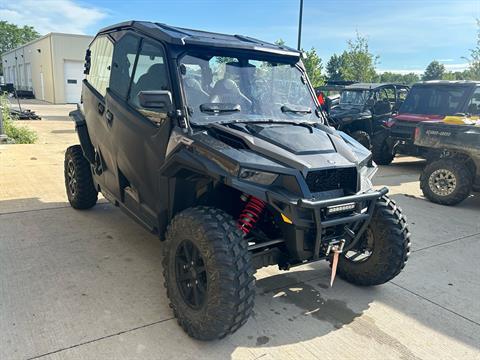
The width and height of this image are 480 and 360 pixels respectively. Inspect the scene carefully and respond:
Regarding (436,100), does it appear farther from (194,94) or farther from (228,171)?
(228,171)

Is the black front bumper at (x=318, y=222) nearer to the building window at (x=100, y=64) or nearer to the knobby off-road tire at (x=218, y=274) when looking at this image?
the knobby off-road tire at (x=218, y=274)

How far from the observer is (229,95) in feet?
10.7

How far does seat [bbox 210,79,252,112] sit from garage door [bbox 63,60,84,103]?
112 feet

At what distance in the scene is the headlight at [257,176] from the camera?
251 cm

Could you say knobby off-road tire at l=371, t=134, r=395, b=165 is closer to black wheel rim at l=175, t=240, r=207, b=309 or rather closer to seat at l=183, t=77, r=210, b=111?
seat at l=183, t=77, r=210, b=111

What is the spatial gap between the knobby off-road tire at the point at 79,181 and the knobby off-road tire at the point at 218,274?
273 cm

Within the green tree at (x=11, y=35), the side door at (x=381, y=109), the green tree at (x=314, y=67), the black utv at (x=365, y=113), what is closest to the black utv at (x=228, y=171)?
the black utv at (x=365, y=113)

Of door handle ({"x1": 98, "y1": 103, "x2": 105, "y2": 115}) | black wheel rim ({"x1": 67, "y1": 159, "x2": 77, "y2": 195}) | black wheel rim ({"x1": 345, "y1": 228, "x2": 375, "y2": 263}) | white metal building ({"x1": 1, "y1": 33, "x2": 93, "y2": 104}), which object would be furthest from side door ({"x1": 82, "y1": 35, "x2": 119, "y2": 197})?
white metal building ({"x1": 1, "y1": 33, "x2": 93, "y2": 104})

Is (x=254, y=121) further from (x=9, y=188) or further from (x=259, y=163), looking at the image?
(x=9, y=188)

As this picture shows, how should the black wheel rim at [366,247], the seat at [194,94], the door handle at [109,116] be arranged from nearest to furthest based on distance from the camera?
the seat at [194,94] → the black wheel rim at [366,247] → the door handle at [109,116]

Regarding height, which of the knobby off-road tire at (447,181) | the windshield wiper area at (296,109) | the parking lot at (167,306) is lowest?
the parking lot at (167,306)

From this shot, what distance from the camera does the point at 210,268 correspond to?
2520 millimetres

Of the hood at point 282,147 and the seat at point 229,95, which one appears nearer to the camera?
the hood at point 282,147

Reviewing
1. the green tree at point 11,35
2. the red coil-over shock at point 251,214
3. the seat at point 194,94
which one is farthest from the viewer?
the green tree at point 11,35
